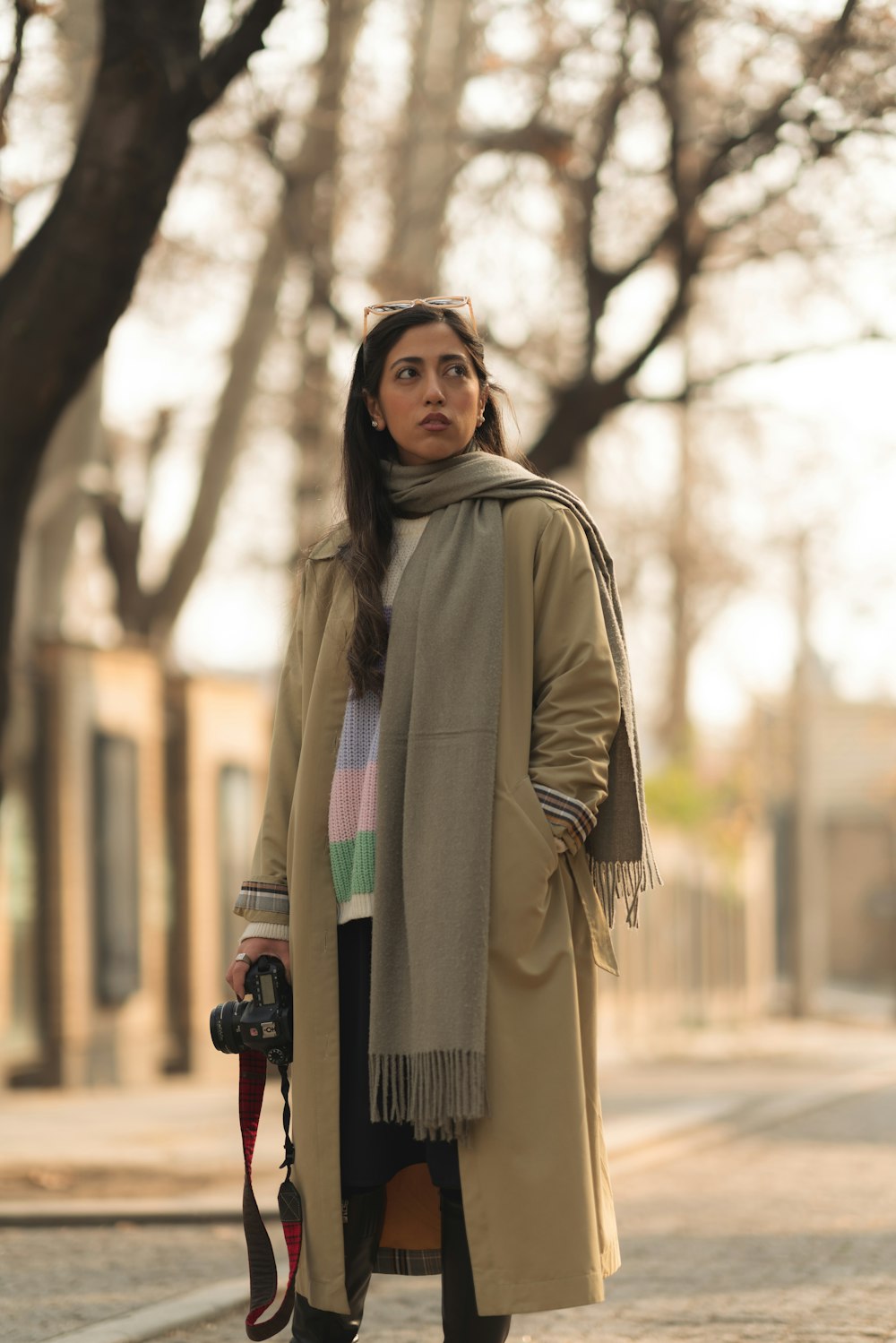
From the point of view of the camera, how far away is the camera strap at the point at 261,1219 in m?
4.06

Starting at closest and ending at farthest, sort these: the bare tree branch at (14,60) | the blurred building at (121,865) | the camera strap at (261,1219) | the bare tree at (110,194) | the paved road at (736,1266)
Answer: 1. the camera strap at (261,1219)
2. the paved road at (736,1266)
3. the bare tree branch at (14,60)
4. the bare tree at (110,194)
5. the blurred building at (121,865)

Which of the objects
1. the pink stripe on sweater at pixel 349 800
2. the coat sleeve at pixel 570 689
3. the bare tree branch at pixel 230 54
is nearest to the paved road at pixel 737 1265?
the pink stripe on sweater at pixel 349 800

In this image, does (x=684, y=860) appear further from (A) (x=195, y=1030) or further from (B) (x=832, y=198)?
(B) (x=832, y=198)

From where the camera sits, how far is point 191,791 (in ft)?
54.3

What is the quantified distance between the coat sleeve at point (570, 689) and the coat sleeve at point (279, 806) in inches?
20.7

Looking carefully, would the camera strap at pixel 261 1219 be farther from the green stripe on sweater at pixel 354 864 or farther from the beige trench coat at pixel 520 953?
the green stripe on sweater at pixel 354 864

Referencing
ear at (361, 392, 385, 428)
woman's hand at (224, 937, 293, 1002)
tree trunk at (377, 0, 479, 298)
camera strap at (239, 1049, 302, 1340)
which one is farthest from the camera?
tree trunk at (377, 0, 479, 298)

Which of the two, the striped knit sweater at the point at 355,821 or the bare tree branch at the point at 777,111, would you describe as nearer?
the striped knit sweater at the point at 355,821

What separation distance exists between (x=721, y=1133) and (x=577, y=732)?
27.4 ft

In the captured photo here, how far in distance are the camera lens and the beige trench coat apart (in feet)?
0.38

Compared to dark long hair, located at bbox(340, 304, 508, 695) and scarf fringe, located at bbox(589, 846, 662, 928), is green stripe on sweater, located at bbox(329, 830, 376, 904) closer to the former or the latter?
dark long hair, located at bbox(340, 304, 508, 695)

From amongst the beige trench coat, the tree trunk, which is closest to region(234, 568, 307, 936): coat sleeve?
the beige trench coat

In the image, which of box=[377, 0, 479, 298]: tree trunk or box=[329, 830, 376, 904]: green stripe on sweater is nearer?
box=[329, 830, 376, 904]: green stripe on sweater

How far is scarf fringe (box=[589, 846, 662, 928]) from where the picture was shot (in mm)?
4117
